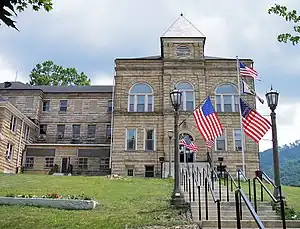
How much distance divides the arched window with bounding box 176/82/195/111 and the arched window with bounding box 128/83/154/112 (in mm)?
2597

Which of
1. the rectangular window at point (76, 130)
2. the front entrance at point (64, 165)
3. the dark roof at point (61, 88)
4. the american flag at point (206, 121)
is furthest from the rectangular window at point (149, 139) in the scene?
the american flag at point (206, 121)

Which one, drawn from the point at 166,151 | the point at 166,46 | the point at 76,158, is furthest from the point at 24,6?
the point at 76,158

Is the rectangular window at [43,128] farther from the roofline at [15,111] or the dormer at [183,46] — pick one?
the dormer at [183,46]

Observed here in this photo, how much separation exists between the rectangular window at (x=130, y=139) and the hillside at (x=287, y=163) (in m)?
25.1

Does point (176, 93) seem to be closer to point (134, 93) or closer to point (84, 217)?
point (84, 217)

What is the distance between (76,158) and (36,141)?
530cm

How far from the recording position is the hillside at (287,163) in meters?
52.8

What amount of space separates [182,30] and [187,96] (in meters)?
6.67

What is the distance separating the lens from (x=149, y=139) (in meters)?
31.8

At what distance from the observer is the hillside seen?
52825mm

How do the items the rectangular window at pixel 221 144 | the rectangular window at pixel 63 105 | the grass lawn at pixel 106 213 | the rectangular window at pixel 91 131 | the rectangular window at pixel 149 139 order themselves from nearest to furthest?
the grass lawn at pixel 106 213
the rectangular window at pixel 221 144
the rectangular window at pixel 149 139
the rectangular window at pixel 91 131
the rectangular window at pixel 63 105

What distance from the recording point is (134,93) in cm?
3303

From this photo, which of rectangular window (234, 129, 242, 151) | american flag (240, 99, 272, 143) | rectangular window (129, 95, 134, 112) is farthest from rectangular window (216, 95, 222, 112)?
american flag (240, 99, 272, 143)

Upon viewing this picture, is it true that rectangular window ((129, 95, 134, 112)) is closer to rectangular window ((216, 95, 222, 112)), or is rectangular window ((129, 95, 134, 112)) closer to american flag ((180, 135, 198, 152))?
american flag ((180, 135, 198, 152))
